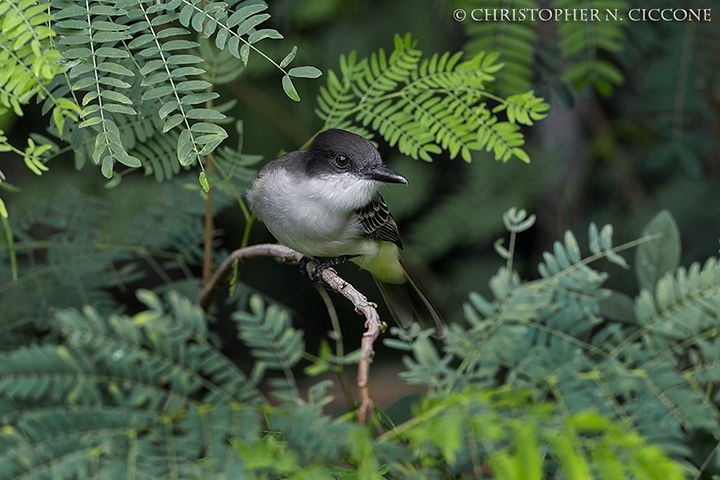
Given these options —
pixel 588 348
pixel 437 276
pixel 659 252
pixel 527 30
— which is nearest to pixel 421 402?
pixel 588 348

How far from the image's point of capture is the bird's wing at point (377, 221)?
8.61ft

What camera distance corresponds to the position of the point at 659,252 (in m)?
2.21

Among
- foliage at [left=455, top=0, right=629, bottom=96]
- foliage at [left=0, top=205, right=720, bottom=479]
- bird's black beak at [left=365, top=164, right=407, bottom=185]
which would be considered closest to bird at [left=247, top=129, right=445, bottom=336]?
bird's black beak at [left=365, top=164, right=407, bottom=185]

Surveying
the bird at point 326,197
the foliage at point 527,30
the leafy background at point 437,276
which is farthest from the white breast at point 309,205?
the foliage at point 527,30

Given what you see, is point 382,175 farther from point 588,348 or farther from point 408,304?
point 588,348

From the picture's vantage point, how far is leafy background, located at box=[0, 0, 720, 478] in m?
1.49

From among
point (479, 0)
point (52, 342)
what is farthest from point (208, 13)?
point (479, 0)

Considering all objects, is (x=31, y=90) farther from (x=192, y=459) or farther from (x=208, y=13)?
(x=192, y=459)

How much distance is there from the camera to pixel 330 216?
253 centimetres

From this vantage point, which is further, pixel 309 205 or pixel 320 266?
pixel 320 266

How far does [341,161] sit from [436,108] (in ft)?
1.66

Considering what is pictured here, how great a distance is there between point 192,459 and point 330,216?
1227 mm

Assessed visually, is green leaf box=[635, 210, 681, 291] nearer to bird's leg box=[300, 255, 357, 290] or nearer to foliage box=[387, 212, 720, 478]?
foliage box=[387, 212, 720, 478]

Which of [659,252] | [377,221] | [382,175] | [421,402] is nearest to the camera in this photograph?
[421,402]
